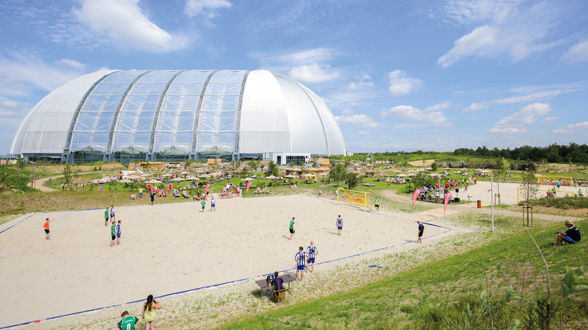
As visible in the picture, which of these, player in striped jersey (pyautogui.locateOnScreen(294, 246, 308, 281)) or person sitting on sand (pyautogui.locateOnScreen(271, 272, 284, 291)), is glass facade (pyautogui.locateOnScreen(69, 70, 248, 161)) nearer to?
player in striped jersey (pyautogui.locateOnScreen(294, 246, 308, 281))

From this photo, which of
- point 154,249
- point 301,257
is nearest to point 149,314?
point 301,257

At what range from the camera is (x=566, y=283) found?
2123 mm

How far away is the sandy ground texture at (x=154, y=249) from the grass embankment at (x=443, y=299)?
3.79 metres

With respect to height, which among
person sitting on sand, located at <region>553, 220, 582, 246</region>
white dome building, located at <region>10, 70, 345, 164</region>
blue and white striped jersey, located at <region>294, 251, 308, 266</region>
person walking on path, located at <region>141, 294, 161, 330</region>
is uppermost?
white dome building, located at <region>10, 70, 345, 164</region>

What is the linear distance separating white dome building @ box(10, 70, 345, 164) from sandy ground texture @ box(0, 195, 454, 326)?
133 feet

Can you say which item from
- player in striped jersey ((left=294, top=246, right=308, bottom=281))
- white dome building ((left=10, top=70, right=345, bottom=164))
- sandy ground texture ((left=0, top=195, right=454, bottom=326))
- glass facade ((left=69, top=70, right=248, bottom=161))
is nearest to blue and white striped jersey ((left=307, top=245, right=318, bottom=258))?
player in striped jersey ((left=294, top=246, right=308, bottom=281))

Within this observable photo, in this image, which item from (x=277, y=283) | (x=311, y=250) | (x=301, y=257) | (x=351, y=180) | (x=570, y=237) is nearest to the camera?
(x=277, y=283)

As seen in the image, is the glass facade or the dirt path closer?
the dirt path

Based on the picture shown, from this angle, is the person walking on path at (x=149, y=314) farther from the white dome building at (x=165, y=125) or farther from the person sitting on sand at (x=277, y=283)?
the white dome building at (x=165, y=125)

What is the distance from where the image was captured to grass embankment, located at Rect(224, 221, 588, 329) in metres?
5.47

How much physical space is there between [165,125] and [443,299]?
64.9 metres

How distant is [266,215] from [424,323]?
1584 centimetres

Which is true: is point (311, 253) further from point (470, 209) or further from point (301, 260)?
point (470, 209)

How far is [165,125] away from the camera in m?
61.6
